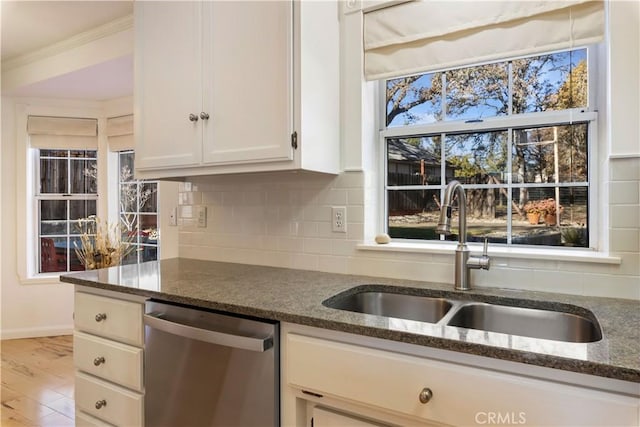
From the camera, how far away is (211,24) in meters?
1.75

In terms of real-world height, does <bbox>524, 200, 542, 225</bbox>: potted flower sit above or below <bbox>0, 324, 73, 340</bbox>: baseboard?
above

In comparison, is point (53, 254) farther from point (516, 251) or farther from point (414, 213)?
point (516, 251)

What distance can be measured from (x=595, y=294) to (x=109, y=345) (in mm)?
1797

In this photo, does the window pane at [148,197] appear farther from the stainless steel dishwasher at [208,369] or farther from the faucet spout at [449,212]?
the faucet spout at [449,212]

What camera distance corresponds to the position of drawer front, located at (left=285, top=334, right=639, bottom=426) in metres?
0.84

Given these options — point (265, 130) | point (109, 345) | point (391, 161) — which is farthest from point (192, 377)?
point (391, 161)

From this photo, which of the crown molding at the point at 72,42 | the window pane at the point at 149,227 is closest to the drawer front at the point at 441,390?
the crown molding at the point at 72,42

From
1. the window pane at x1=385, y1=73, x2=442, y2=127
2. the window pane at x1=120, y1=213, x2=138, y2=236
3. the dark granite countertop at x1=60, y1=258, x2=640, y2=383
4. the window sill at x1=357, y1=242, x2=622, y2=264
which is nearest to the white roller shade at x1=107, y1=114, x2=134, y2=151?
the window pane at x1=120, y1=213, x2=138, y2=236

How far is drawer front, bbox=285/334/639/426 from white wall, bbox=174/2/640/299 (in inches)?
24.5

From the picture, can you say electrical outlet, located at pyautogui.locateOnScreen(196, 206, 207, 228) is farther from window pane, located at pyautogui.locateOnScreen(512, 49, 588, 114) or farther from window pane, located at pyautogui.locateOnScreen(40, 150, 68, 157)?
window pane, located at pyautogui.locateOnScreen(40, 150, 68, 157)

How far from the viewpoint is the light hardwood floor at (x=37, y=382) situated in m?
2.33

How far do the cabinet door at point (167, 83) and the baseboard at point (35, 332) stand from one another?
105 inches

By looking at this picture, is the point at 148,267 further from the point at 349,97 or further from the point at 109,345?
the point at 349,97

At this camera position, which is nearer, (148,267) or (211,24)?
(211,24)
